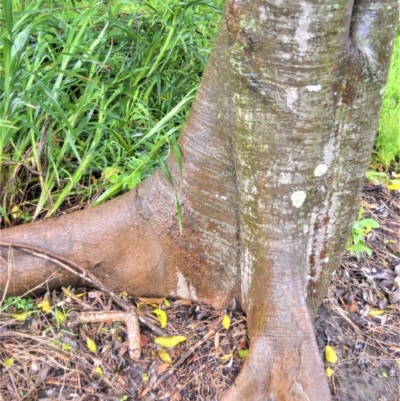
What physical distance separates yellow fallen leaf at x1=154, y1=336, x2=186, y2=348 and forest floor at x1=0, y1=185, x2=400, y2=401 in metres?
0.01

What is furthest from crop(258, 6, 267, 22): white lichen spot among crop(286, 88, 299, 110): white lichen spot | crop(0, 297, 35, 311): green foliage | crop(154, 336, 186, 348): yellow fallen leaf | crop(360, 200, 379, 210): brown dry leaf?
crop(360, 200, 379, 210): brown dry leaf

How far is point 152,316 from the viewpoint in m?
2.02

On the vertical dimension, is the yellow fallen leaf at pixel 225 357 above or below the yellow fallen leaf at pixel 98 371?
above

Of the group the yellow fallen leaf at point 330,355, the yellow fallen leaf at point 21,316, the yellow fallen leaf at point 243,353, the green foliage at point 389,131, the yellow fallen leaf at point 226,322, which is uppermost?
the green foliage at point 389,131

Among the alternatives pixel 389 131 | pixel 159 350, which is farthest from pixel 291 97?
pixel 389 131

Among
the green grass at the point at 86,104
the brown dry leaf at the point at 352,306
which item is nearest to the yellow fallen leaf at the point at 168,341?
the green grass at the point at 86,104

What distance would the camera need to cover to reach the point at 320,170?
63.4 inches

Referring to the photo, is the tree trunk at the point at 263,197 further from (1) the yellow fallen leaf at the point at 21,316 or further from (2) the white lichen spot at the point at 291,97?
(1) the yellow fallen leaf at the point at 21,316

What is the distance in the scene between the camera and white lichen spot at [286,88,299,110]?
1.42 meters

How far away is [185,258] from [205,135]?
0.56 m

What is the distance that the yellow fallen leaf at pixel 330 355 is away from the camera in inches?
74.7

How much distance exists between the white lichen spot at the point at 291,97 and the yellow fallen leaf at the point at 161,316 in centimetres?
105

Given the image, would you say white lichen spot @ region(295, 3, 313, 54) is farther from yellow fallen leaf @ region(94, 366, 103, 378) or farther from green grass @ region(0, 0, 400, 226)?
yellow fallen leaf @ region(94, 366, 103, 378)

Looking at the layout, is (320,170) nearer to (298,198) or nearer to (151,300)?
(298,198)
